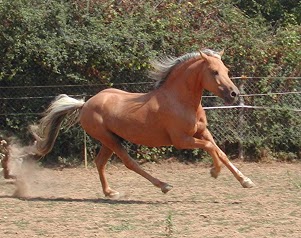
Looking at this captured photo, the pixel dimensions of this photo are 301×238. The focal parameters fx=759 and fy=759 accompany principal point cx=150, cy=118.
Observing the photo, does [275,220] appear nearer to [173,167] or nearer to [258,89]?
[173,167]

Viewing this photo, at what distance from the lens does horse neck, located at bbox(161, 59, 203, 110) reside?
9820 mm

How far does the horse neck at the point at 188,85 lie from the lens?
32.2 feet

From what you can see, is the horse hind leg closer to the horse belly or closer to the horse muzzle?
the horse belly

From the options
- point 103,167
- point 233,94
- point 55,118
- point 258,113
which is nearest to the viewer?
point 233,94

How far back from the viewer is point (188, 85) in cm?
988

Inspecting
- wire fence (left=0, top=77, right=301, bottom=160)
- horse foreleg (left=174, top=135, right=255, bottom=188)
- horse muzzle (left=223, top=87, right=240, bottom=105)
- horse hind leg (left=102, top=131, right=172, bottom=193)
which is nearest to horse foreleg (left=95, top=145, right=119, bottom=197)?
horse hind leg (left=102, top=131, right=172, bottom=193)

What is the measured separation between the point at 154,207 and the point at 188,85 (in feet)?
5.84

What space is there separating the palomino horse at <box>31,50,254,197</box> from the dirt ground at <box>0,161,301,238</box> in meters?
0.48

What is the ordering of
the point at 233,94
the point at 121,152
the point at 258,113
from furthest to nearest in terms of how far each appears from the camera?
1. the point at 258,113
2. the point at 121,152
3. the point at 233,94

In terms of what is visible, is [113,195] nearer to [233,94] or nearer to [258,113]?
[233,94]

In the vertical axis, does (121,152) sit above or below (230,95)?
below

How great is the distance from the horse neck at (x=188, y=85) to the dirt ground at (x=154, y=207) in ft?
4.16

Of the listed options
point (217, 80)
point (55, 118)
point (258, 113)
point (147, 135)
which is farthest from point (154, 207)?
point (258, 113)

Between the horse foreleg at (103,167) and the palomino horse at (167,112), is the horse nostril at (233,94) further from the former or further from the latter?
the horse foreleg at (103,167)
